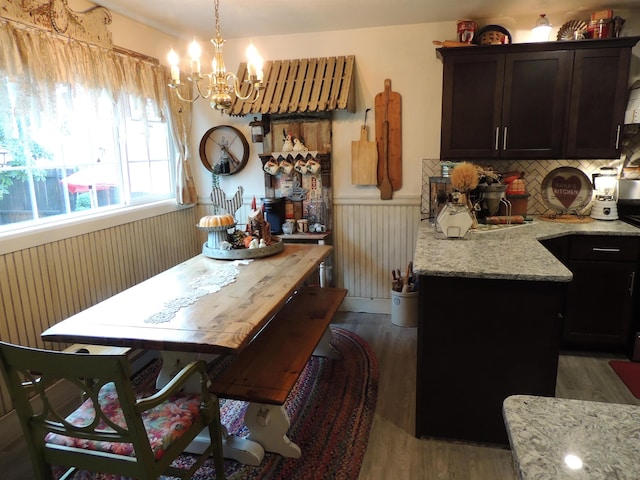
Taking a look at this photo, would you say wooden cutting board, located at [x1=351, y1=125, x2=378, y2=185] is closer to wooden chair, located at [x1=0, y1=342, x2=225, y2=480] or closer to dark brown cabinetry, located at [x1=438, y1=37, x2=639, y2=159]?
dark brown cabinetry, located at [x1=438, y1=37, x2=639, y2=159]

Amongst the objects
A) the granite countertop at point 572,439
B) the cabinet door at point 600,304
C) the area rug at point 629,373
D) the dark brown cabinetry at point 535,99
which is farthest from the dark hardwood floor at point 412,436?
the dark brown cabinetry at point 535,99

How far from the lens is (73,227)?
2746 mm

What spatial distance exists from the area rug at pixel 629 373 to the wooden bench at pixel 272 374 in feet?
6.19

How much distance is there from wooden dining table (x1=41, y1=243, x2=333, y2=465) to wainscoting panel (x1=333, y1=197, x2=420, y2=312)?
122cm

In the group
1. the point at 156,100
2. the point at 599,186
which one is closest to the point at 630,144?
the point at 599,186

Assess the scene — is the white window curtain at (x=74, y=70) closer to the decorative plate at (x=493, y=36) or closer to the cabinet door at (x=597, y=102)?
the decorative plate at (x=493, y=36)

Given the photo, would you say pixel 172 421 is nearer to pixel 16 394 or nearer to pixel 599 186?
pixel 16 394

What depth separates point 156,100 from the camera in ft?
11.3

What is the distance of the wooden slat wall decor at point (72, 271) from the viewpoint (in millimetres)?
2363

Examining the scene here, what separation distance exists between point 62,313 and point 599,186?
3843mm

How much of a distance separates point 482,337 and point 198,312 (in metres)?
1.32

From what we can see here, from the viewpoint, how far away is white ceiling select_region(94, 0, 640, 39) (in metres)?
3.00

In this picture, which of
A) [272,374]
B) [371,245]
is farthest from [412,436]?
[371,245]

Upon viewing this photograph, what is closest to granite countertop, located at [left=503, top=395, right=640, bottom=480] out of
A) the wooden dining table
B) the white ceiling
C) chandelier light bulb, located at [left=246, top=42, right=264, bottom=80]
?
the wooden dining table
